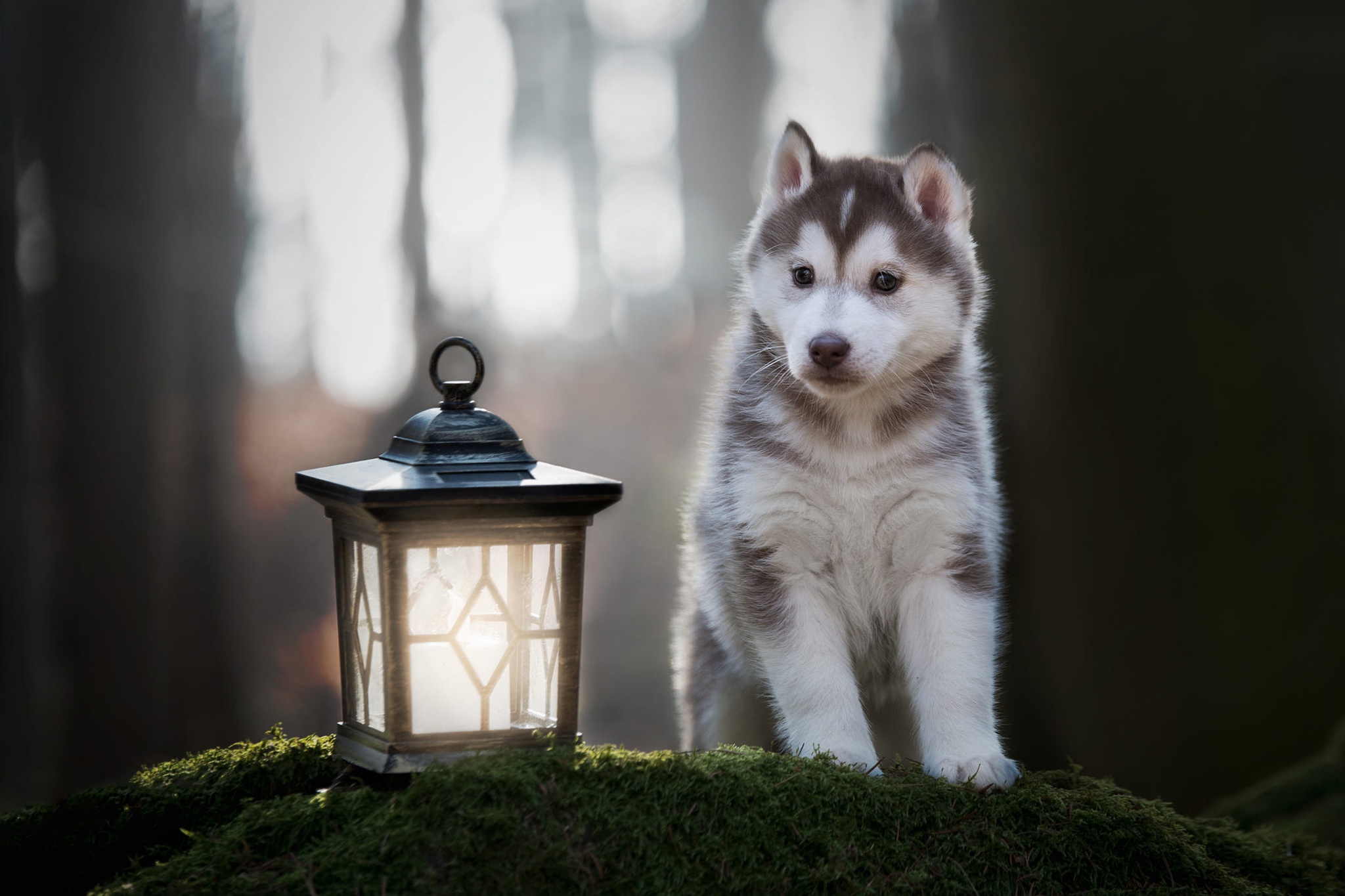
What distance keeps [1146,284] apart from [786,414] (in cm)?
129

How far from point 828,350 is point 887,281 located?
0.22 m

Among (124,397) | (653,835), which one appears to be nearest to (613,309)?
(124,397)

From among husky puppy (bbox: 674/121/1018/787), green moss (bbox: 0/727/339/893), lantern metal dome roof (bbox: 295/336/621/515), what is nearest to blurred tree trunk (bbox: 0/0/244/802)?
green moss (bbox: 0/727/339/893)

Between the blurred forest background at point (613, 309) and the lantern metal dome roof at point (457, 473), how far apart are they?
1.61 m

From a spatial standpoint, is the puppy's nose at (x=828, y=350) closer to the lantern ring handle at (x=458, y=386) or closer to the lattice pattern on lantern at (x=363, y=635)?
the lantern ring handle at (x=458, y=386)

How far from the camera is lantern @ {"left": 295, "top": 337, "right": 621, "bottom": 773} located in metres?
1.34

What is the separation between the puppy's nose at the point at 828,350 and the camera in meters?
1.50

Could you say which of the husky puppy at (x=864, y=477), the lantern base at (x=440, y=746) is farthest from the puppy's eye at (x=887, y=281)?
the lantern base at (x=440, y=746)

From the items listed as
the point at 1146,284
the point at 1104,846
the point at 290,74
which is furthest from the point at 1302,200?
the point at 290,74

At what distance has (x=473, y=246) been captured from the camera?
A: 3.61m

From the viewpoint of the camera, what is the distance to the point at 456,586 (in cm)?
141

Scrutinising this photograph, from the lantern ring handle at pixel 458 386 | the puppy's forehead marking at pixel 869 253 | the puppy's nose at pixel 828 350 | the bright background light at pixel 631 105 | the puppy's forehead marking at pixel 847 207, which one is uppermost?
the bright background light at pixel 631 105

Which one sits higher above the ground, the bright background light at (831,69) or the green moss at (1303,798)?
the bright background light at (831,69)

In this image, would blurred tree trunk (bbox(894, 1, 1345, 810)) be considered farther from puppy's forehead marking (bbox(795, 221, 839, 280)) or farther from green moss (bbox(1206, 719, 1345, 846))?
puppy's forehead marking (bbox(795, 221, 839, 280))
